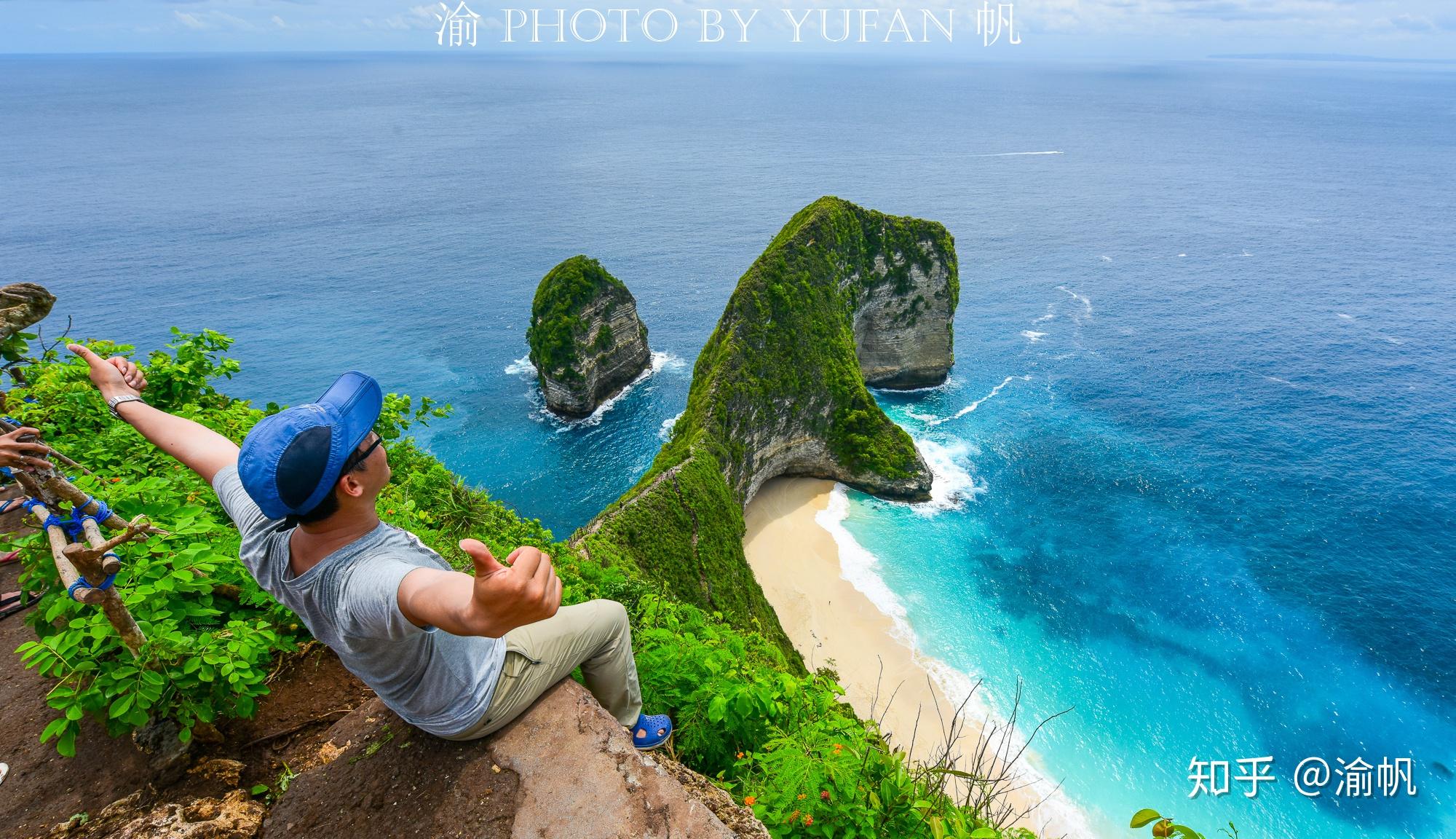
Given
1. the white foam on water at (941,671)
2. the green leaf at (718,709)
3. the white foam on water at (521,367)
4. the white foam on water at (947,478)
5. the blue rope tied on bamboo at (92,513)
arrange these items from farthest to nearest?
the white foam on water at (521,367) < the white foam on water at (947,478) < the white foam on water at (941,671) < the green leaf at (718,709) < the blue rope tied on bamboo at (92,513)

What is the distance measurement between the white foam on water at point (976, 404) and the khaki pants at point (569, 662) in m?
48.1

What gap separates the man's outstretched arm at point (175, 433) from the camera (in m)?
5.21

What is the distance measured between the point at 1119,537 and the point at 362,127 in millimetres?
206906

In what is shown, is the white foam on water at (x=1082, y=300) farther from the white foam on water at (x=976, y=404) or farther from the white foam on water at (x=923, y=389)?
the white foam on water at (x=923, y=389)

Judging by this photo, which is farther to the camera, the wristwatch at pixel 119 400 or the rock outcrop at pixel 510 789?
the wristwatch at pixel 119 400

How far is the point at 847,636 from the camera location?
33.0 meters

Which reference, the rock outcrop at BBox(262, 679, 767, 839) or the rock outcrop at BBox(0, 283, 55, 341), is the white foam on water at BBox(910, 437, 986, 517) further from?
the rock outcrop at BBox(0, 283, 55, 341)

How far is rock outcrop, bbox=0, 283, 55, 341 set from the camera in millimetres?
6449

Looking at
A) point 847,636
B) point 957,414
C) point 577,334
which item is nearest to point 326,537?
point 847,636

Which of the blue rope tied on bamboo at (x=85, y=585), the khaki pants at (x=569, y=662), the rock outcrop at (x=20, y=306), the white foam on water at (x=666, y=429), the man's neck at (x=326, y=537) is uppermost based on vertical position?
the rock outcrop at (x=20, y=306)

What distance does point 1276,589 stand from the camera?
35781 mm

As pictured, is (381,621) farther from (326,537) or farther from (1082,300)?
(1082,300)

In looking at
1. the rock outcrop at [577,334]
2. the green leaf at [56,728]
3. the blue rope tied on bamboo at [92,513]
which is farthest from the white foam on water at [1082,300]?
the green leaf at [56,728]

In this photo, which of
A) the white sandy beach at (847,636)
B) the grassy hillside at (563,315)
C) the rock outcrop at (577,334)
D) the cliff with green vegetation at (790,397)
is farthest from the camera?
the rock outcrop at (577,334)
